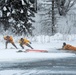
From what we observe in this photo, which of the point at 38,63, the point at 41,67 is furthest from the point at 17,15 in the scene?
the point at 41,67

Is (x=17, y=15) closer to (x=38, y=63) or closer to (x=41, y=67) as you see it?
(x=38, y=63)

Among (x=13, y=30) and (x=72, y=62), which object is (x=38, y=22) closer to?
(x=13, y=30)

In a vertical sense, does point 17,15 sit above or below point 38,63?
above

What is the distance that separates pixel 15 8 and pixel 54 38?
5156 millimetres

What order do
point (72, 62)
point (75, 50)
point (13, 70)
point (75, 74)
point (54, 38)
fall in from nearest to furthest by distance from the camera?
point (75, 74) → point (13, 70) → point (72, 62) → point (75, 50) → point (54, 38)

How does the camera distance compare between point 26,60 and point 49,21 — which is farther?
point 49,21

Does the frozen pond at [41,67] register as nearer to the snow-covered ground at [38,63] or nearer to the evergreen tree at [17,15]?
the snow-covered ground at [38,63]

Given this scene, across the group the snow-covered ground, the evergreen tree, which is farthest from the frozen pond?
the evergreen tree

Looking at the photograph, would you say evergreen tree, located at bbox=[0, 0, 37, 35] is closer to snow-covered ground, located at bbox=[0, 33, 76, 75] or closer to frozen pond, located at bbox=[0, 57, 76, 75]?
snow-covered ground, located at bbox=[0, 33, 76, 75]

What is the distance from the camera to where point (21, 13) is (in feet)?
129

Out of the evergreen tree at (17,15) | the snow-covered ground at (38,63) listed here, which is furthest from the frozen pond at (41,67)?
the evergreen tree at (17,15)

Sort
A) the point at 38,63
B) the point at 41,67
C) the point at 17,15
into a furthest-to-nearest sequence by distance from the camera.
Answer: the point at 17,15 → the point at 38,63 → the point at 41,67

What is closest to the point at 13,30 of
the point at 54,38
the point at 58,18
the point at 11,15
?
the point at 11,15

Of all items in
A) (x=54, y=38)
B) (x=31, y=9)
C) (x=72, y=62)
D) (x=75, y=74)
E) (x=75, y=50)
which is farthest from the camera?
(x=31, y=9)
